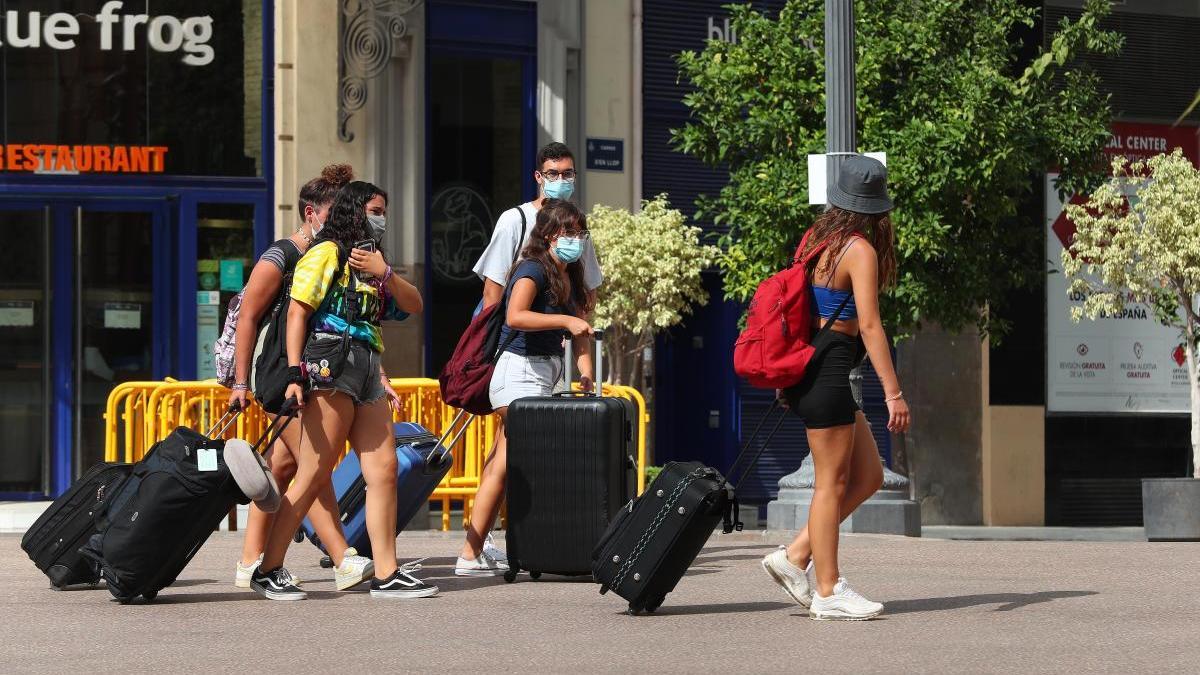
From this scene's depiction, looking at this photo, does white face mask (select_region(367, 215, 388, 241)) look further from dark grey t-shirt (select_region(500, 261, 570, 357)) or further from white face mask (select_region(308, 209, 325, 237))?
dark grey t-shirt (select_region(500, 261, 570, 357))

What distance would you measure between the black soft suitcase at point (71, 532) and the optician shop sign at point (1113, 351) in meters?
13.1

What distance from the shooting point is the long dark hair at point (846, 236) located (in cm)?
834

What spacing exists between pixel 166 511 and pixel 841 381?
2830mm

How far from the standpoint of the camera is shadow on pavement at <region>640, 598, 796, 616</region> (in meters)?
8.80

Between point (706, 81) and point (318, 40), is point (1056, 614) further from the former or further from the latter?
point (318, 40)

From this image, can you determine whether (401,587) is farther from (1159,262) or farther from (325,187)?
(1159,262)

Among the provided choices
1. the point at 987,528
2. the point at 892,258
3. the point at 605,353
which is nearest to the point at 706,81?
the point at 605,353

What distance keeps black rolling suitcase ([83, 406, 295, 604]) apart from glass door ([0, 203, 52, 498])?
8.51m

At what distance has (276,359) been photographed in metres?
9.02

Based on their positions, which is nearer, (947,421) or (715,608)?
(715,608)

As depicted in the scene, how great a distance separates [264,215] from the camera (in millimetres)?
17703

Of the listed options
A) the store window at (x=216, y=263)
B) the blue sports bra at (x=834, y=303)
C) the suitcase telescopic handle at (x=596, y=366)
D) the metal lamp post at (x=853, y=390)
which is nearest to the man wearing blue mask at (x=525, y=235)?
the suitcase telescopic handle at (x=596, y=366)

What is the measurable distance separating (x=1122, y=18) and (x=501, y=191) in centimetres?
716

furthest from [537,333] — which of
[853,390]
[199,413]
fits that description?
[199,413]
